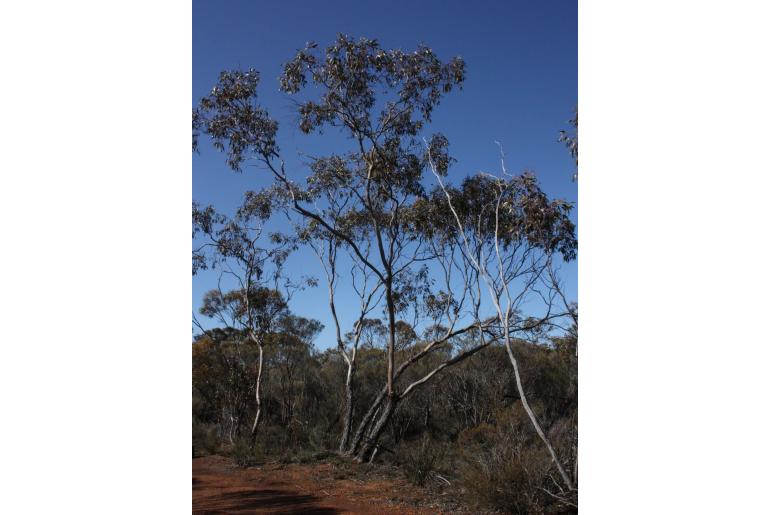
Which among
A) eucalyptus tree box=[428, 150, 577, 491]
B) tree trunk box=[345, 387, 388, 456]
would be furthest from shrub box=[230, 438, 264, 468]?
eucalyptus tree box=[428, 150, 577, 491]

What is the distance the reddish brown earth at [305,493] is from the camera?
429cm

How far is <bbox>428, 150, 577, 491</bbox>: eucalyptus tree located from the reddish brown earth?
1.12m

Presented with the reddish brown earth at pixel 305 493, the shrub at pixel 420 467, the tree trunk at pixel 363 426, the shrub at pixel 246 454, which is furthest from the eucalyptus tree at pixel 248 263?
Answer: the shrub at pixel 420 467

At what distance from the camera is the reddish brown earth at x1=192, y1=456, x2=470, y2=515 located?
429 cm

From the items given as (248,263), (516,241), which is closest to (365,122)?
(516,241)

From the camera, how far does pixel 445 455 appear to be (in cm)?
641

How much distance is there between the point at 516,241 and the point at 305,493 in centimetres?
286

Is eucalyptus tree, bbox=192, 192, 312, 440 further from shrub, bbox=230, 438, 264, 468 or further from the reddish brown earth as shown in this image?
the reddish brown earth

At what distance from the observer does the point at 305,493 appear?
482 centimetres

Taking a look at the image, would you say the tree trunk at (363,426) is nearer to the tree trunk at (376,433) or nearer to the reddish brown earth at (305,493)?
the tree trunk at (376,433)

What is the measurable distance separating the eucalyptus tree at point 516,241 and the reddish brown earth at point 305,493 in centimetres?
112

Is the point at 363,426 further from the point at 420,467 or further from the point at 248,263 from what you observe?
the point at 248,263
